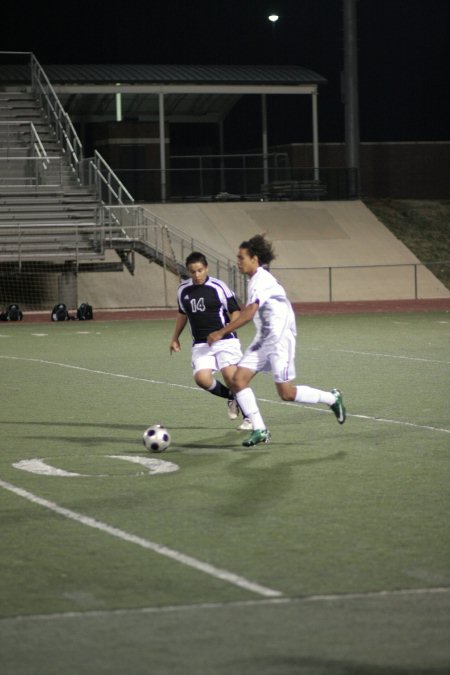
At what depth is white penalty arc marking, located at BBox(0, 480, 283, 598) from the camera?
6703 millimetres

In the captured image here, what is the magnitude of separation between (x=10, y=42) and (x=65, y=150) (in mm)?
10781

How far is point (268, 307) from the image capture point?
11359 millimetres

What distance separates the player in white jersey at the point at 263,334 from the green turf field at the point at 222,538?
17.9 inches

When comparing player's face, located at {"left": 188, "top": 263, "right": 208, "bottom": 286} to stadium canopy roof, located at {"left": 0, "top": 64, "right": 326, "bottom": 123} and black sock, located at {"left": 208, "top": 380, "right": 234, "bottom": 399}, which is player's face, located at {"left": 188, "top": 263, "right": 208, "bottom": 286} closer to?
black sock, located at {"left": 208, "top": 380, "right": 234, "bottom": 399}

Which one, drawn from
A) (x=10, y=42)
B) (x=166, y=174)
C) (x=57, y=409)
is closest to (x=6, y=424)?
(x=57, y=409)

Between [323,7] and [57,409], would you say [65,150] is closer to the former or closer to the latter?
[323,7]

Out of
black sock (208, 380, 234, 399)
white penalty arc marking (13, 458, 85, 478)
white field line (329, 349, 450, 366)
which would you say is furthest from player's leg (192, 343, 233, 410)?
white field line (329, 349, 450, 366)

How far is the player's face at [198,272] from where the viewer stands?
12.5 metres

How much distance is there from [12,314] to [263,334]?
22272 millimetres

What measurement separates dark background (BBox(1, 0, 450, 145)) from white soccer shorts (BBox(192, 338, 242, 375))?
39.4 metres

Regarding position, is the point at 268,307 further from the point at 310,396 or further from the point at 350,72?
the point at 350,72

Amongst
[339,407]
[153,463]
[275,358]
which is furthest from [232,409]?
[153,463]

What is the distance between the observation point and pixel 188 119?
50.1 metres

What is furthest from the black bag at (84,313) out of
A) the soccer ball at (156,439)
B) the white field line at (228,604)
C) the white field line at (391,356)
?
the white field line at (228,604)
